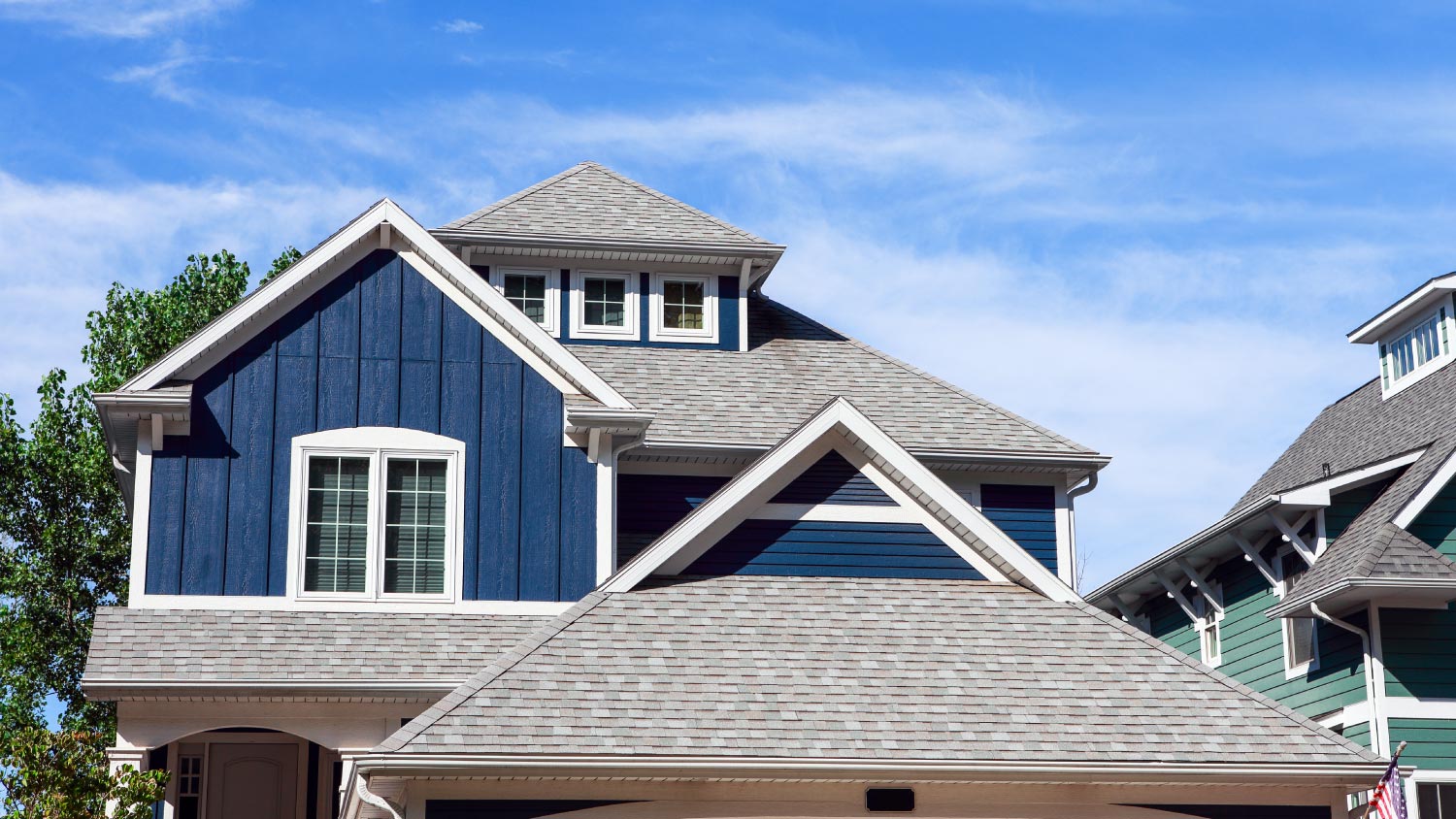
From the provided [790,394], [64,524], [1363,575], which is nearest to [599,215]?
[790,394]

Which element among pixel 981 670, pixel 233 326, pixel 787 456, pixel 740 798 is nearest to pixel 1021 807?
pixel 981 670

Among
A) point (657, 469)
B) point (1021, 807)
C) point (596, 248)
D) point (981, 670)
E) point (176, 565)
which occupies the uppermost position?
point (596, 248)

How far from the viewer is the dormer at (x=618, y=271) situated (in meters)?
22.1

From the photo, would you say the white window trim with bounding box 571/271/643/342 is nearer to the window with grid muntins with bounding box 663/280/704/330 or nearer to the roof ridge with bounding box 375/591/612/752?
the window with grid muntins with bounding box 663/280/704/330

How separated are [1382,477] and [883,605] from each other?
35.2 feet

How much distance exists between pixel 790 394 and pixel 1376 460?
27.1 ft

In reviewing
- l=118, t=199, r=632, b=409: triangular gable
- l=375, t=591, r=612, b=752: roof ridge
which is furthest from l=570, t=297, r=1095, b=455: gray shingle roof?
l=375, t=591, r=612, b=752: roof ridge

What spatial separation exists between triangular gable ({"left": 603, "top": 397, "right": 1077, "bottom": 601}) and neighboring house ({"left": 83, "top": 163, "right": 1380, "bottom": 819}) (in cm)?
3

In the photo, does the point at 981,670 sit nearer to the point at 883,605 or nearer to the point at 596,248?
the point at 883,605

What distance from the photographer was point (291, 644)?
16.4m

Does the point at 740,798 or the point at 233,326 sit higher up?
the point at 233,326

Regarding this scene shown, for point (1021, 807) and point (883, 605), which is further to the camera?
point (883, 605)

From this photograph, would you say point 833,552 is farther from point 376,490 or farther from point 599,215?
point 599,215

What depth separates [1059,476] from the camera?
2102 cm
